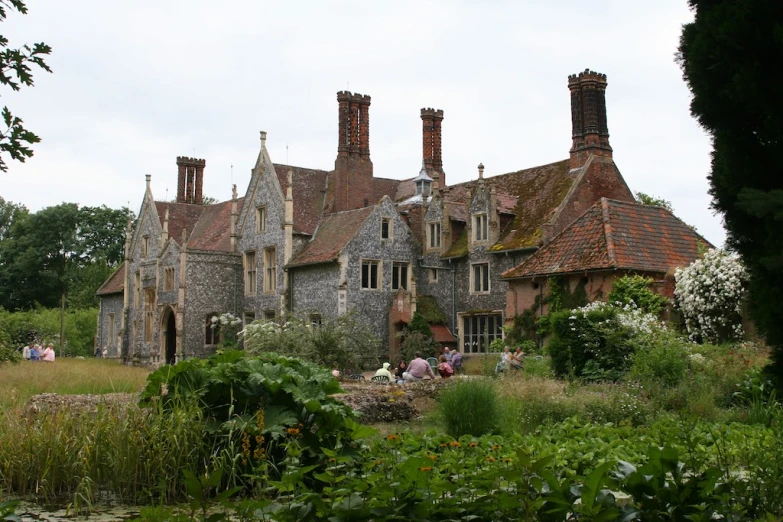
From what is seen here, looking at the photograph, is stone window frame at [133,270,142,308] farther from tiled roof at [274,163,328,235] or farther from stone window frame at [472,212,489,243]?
stone window frame at [472,212,489,243]

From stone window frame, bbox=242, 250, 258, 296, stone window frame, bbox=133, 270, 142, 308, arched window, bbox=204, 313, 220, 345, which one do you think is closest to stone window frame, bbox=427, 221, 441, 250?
stone window frame, bbox=242, 250, 258, 296

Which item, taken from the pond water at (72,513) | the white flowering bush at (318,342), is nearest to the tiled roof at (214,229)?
the white flowering bush at (318,342)

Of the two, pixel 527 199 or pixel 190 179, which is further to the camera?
pixel 190 179

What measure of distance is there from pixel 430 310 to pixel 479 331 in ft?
7.93

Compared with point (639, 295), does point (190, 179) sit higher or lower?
higher

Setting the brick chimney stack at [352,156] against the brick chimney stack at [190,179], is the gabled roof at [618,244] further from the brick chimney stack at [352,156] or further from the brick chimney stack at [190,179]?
the brick chimney stack at [190,179]

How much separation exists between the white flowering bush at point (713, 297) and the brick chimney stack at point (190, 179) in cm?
3421

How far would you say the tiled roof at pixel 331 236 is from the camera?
108ft

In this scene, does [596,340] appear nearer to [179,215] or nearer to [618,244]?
[618,244]

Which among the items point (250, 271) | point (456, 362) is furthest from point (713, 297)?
point (250, 271)

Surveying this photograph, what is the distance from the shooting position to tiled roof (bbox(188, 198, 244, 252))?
4053 centimetres

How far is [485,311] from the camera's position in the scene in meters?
30.8

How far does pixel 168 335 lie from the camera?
133 ft

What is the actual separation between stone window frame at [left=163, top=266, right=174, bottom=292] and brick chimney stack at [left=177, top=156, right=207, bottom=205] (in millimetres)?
10698
